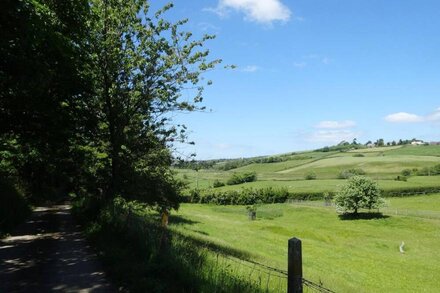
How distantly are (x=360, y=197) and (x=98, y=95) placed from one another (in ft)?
220

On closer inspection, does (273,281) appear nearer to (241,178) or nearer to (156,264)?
(156,264)

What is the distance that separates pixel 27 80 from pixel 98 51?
553cm

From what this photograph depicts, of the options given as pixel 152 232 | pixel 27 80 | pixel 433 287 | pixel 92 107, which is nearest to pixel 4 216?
pixel 92 107

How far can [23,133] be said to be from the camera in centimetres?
1850

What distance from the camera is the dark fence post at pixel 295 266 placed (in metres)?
7.14

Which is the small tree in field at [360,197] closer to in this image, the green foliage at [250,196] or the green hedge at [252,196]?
the green hedge at [252,196]

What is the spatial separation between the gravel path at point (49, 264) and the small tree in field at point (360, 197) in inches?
2660

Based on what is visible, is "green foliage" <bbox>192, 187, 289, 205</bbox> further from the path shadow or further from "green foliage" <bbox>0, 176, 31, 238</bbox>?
"green foliage" <bbox>0, 176, 31, 238</bbox>

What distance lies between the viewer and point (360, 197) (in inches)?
3061

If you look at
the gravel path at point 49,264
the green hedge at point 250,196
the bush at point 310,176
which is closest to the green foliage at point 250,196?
the green hedge at point 250,196

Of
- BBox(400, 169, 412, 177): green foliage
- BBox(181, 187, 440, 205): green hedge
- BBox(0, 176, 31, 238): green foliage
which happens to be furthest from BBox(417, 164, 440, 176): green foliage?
BBox(0, 176, 31, 238): green foliage

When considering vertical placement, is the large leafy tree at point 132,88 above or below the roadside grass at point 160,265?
above

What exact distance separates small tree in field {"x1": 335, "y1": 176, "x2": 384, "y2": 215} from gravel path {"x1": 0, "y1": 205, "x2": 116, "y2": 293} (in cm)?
6757

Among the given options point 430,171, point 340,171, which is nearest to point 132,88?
point 430,171
